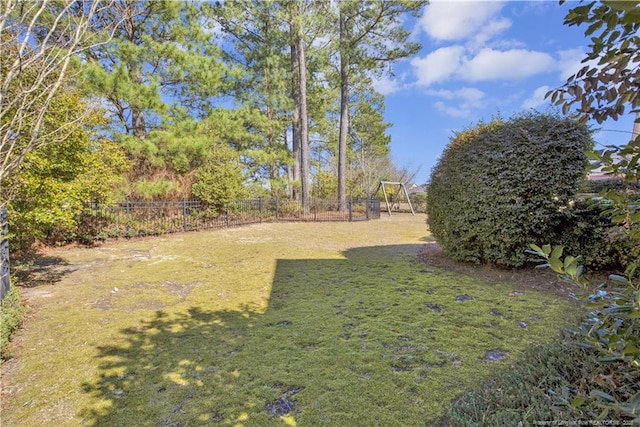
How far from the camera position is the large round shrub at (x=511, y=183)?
385 centimetres

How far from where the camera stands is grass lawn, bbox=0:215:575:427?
1955 millimetres

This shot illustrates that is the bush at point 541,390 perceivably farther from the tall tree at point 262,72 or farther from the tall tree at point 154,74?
the tall tree at point 262,72

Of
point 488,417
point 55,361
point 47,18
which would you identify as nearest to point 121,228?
point 47,18

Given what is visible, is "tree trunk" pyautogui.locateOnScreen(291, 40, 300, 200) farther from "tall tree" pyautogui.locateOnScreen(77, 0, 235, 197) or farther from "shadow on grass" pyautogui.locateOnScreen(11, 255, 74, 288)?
"shadow on grass" pyautogui.locateOnScreen(11, 255, 74, 288)

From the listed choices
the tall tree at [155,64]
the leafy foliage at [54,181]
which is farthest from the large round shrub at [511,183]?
the tall tree at [155,64]

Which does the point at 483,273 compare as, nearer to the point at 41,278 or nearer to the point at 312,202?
the point at 41,278

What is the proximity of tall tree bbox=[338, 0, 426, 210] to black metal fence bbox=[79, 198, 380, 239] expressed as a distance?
6243 millimetres

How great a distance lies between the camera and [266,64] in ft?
45.7

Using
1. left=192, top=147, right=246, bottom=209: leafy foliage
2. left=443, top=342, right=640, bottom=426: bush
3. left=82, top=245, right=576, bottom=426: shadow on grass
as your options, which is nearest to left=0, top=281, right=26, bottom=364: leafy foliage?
left=82, top=245, right=576, bottom=426: shadow on grass

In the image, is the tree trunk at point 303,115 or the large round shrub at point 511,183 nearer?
the large round shrub at point 511,183

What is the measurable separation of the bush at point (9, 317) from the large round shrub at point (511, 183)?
17.6ft

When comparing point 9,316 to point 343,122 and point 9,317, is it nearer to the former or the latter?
point 9,317

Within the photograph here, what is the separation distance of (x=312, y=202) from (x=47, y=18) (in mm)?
9964

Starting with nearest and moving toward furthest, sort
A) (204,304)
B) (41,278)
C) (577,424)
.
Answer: (577,424) → (204,304) → (41,278)
